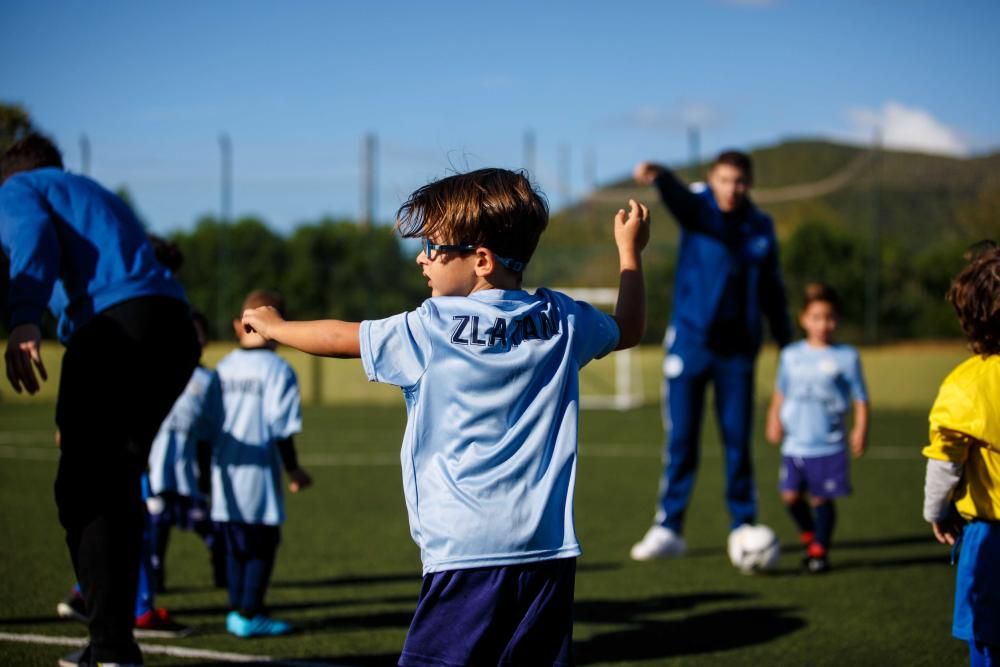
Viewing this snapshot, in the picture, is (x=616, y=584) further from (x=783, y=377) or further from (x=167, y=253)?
(x=167, y=253)

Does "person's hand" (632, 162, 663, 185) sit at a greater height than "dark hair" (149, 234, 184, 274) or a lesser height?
greater

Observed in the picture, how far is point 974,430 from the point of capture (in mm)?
2891

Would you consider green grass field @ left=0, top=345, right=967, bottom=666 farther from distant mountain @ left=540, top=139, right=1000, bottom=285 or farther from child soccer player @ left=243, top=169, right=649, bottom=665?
distant mountain @ left=540, top=139, right=1000, bottom=285

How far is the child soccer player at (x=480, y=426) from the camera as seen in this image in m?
2.47

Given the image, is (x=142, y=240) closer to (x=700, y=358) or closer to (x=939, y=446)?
(x=939, y=446)

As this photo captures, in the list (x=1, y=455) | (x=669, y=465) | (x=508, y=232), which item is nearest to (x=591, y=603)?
(x=669, y=465)

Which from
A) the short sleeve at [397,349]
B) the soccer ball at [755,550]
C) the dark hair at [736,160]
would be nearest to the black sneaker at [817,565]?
the soccer ball at [755,550]

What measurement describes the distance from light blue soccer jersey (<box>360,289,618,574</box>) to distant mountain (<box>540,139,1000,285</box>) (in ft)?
64.3

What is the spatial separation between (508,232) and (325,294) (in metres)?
19.7

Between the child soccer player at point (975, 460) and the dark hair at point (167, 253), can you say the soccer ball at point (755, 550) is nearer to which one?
the child soccer player at point (975, 460)

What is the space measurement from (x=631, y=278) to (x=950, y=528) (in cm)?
118

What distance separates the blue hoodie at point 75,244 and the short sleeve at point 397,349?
1.25 m

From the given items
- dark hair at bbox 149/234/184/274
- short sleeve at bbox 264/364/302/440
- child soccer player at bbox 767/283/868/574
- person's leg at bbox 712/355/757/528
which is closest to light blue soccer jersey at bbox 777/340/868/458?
child soccer player at bbox 767/283/868/574

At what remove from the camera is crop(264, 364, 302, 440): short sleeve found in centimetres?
469
